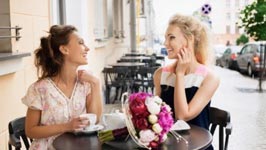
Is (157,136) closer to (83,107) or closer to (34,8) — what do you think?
(83,107)

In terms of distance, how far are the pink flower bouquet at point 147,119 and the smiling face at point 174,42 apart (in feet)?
2.18

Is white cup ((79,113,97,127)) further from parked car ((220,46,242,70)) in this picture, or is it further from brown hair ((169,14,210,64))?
parked car ((220,46,242,70))

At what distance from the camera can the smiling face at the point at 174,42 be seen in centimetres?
234

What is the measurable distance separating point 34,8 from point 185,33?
184 centimetres

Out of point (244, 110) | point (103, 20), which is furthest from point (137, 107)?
point (103, 20)

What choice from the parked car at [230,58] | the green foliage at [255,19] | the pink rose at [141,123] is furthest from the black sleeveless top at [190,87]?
the parked car at [230,58]

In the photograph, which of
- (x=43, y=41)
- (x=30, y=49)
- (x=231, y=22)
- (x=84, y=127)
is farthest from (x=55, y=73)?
(x=231, y=22)

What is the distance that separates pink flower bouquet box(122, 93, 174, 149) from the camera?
5.51 feet

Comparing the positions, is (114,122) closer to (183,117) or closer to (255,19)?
(183,117)

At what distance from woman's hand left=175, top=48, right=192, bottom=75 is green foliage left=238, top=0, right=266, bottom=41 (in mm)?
7648

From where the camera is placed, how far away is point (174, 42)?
92.4 inches

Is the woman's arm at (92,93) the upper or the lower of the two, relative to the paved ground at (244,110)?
upper

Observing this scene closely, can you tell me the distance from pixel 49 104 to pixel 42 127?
133 mm

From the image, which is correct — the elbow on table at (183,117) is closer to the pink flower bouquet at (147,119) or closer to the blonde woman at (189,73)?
the blonde woman at (189,73)
